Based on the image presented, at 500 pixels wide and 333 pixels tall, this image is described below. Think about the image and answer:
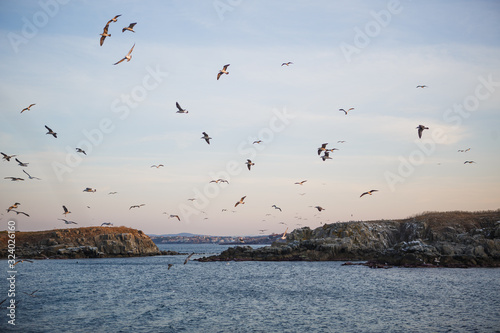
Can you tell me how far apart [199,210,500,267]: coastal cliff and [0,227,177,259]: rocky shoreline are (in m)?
31.3

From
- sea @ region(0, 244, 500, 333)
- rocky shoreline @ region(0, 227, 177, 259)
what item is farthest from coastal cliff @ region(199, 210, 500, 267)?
rocky shoreline @ region(0, 227, 177, 259)

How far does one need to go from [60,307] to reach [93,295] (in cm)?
701

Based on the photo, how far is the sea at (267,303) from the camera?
26.4m

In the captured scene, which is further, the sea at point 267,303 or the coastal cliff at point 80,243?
the coastal cliff at point 80,243

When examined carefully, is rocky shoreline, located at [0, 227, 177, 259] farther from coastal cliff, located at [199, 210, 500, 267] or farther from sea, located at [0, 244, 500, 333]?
sea, located at [0, 244, 500, 333]

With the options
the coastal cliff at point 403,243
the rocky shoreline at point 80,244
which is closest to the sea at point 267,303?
the coastal cliff at point 403,243

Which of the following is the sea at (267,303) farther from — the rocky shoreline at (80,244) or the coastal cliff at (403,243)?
the rocky shoreline at (80,244)

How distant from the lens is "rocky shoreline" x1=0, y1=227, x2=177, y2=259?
100125 mm

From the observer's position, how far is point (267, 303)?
1357 inches

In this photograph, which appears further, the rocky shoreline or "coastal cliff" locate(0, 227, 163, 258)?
"coastal cliff" locate(0, 227, 163, 258)

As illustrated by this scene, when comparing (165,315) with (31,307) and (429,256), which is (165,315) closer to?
(31,307)

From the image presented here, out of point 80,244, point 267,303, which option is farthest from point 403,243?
point 80,244

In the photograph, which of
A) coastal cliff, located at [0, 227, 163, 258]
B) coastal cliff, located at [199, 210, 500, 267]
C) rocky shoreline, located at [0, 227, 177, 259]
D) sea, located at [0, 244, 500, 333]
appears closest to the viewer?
sea, located at [0, 244, 500, 333]

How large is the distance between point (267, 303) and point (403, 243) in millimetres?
43350
